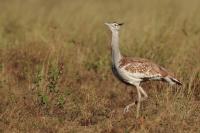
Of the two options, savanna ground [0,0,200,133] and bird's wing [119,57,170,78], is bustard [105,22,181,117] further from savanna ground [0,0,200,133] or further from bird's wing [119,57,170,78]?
savanna ground [0,0,200,133]

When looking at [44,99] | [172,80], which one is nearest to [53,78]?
[44,99]

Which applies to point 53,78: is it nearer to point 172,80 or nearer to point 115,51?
point 115,51

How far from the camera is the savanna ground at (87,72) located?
19.9 feet

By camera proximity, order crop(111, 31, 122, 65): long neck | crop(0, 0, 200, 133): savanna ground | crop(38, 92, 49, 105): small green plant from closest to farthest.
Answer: crop(0, 0, 200, 133): savanna ground → crop(38, 92, 49, 105): small green plant → crop(111, 31, 122, 65): long neck

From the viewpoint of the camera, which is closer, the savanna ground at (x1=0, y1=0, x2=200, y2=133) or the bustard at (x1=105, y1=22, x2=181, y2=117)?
the savanna ground at (x1=0, y1=0, x2=200, y2=133)

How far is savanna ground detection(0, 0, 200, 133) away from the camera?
605 centimetres

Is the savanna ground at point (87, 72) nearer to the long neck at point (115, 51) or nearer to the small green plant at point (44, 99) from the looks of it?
the small green plant at point (44, 99)

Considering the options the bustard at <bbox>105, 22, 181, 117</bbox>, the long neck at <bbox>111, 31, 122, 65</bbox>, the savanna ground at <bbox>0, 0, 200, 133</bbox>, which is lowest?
the savanna ground at <bbox>0, 0, 200, 133</bbox>

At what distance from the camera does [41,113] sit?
21.2 ft

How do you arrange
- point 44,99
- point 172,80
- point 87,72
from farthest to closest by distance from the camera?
point 87,72
point 172,80
point 44,99

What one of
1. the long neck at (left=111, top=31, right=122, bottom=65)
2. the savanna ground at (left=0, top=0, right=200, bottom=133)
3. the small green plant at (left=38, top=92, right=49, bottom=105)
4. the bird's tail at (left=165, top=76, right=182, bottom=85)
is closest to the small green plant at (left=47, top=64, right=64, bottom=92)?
the savanna ground at (left=0, top=0, right=200, bottom=133)

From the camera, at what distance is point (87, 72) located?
8.22 m

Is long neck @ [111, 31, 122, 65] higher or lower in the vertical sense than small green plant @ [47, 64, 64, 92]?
higher

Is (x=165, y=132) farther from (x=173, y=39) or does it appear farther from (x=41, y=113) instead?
(x=173, y=39)
